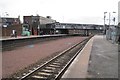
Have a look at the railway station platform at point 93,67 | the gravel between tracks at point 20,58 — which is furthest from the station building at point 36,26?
the railway station platform at point 93,67

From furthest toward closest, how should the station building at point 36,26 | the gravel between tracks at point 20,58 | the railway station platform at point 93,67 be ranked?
1. the station building at point 36,26
2. the gravel between tracks at point 20,58
3. the railway station platform at point 93,67

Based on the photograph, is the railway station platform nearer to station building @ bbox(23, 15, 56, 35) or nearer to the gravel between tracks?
the gravel between tracks

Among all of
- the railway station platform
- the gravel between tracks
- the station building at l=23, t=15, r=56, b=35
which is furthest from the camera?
the station building at l=23, t=15, r=56, b=35

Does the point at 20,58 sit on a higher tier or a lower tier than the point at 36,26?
lower

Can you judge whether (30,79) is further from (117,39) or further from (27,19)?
(27,19)

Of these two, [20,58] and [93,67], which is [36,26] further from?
[93,67]

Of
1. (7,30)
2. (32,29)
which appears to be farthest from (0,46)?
(32,29)

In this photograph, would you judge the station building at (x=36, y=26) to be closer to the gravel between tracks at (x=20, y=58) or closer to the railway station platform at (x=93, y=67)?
the gravel between tracks at (x=20, y=58)

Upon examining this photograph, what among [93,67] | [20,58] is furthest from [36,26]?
[93,67]

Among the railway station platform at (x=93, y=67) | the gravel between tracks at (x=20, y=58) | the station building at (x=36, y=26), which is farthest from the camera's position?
the station building at (x=36, y=26)

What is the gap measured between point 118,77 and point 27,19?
119228 mm

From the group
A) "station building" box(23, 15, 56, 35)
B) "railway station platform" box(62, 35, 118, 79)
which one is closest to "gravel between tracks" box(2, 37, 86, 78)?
"railway station platform" box(62, 35, 118, 79)

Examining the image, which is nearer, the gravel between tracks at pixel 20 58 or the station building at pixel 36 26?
the gravel between tracks at pixel 20 58

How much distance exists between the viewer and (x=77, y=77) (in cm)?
1284
